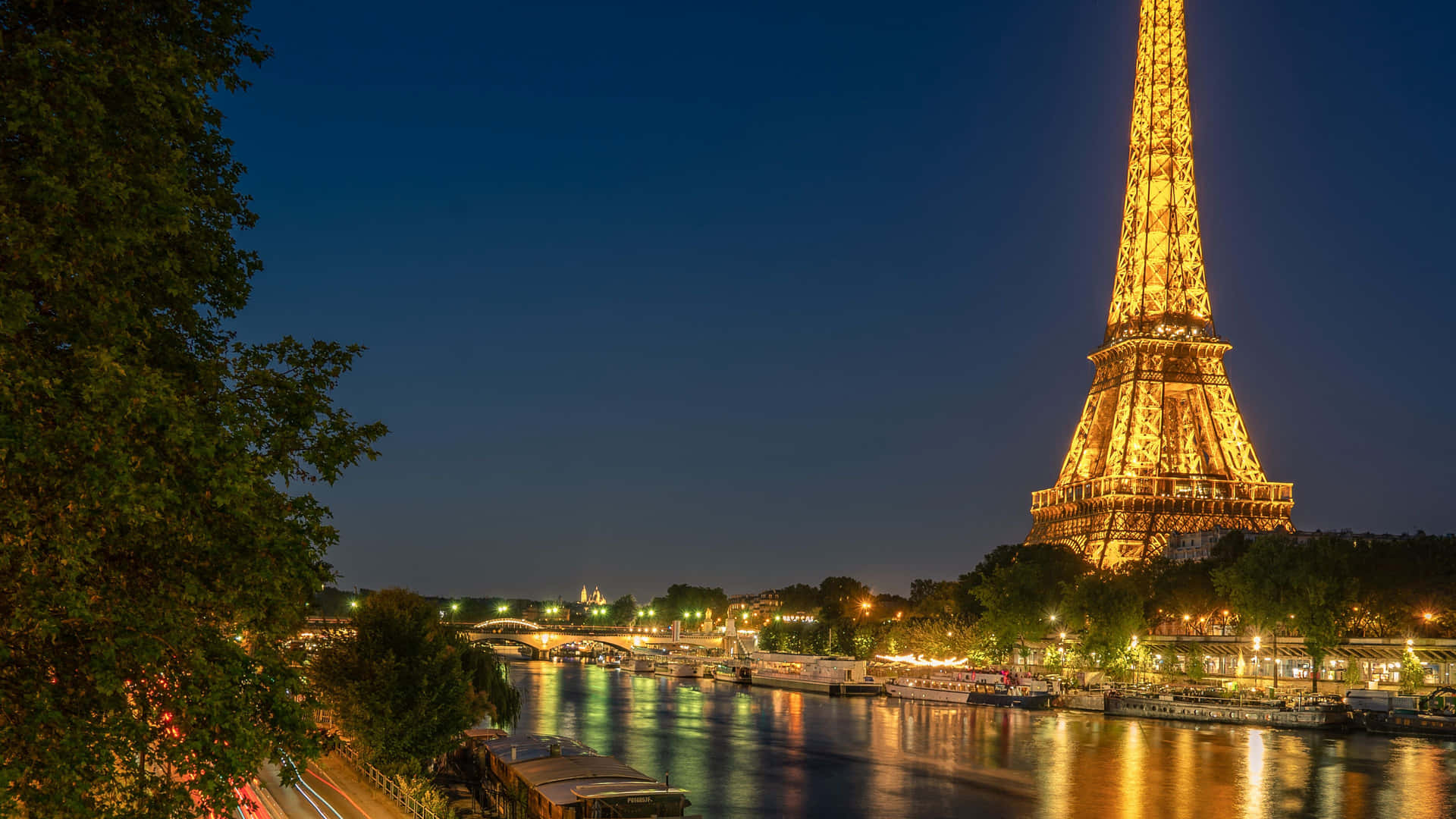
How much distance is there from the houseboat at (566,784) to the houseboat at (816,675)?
69431mm

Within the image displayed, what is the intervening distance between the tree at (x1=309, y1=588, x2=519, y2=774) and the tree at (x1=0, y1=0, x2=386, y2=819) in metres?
29.0

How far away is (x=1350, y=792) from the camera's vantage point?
5291 centimetres

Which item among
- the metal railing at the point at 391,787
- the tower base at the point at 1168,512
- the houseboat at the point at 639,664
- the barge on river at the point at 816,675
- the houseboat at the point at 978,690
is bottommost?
the houseboat at the point at 639,664

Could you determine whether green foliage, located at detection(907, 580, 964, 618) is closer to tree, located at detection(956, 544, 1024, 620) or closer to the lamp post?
tree, located at detection(956, 544, 1024, 620)

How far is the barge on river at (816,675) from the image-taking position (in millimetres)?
119812

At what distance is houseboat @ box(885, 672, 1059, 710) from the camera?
98.7 metres

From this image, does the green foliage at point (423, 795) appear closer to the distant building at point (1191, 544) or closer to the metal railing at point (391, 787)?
the metal railing at point (391, 787)

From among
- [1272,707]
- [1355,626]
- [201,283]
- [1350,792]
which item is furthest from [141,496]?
[1355,626]

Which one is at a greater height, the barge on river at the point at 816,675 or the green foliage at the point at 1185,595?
the green foliage at the point at 1185,595

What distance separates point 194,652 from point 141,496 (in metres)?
1.80

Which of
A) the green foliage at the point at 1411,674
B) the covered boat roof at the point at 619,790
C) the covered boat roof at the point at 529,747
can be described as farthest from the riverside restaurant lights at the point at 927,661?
the covered boat roof at the point at 619,790

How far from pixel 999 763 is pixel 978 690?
127ft

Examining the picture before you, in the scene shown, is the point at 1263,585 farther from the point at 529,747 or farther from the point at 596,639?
the point at 596,639

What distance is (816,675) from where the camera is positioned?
127000 mm
